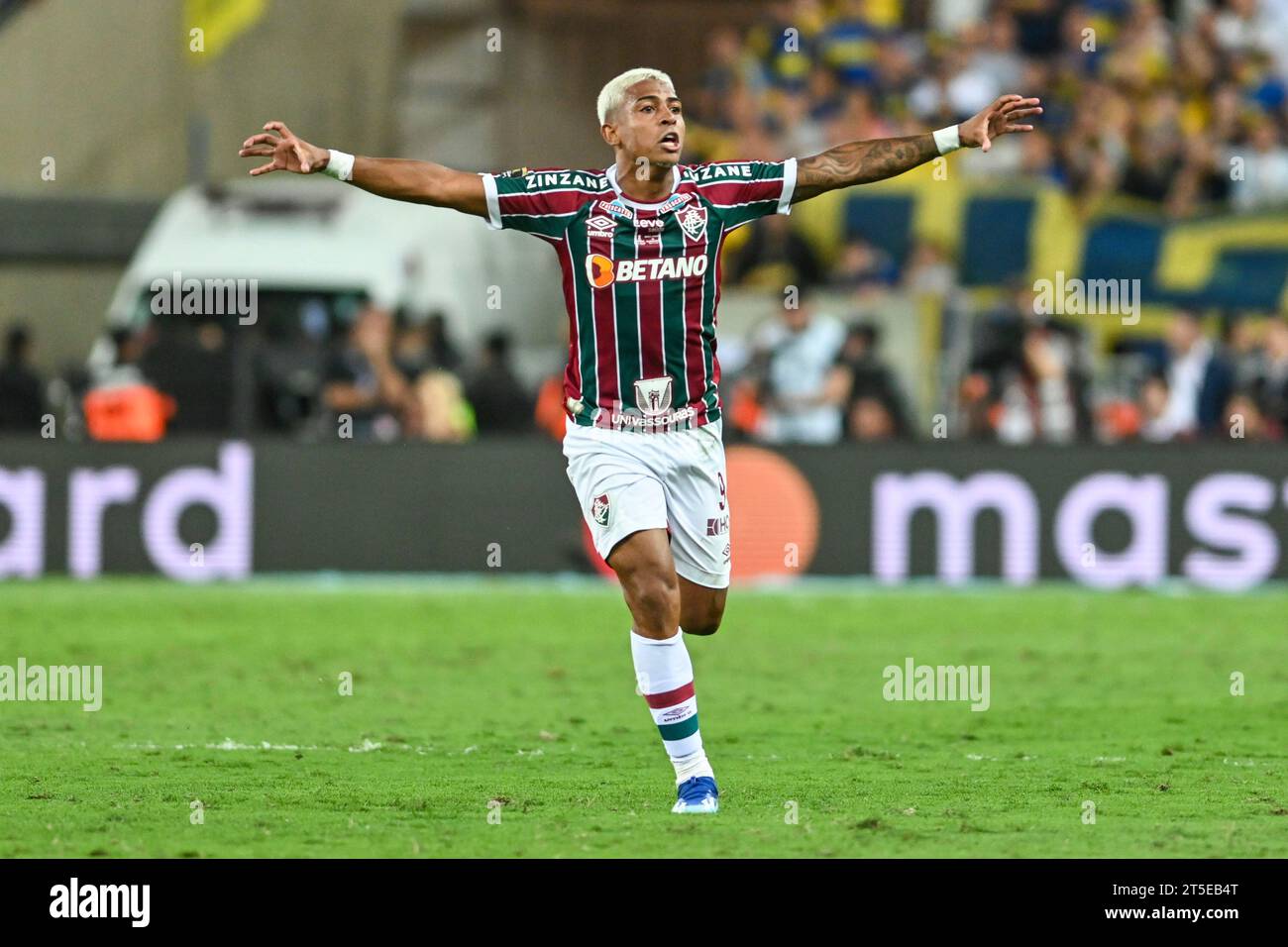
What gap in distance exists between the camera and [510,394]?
778 inches

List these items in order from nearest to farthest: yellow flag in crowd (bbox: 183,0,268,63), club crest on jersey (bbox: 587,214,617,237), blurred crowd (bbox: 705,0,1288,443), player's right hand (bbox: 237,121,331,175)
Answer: player's right hand (bbox: 237,121,331,175), club crest on jersey (bbox: 587,214,617,237), blurred crowd (bbox: 705,0,1288,443), yellow flag in crowd (bbox: 183,0,268,63)

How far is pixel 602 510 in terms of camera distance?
861cm

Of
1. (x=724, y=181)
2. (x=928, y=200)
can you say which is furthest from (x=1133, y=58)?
(x=724, y=181)

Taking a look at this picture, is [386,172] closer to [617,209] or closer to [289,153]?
[289,153]

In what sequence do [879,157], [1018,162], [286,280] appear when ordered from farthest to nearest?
[1018,162] < [286,280] < [879,157]

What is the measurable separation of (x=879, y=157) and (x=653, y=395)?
1.28m

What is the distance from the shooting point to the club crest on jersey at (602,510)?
857 centimetres


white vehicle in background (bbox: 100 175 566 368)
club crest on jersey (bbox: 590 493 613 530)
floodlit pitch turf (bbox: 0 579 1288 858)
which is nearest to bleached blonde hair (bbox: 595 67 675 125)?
club crest on jersey (bbox: 590 493 613 530)

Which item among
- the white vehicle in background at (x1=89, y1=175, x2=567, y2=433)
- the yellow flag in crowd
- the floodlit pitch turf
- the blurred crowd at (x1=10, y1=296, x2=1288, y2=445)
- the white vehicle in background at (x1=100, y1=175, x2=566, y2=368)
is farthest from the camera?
the yellow flag in crowd

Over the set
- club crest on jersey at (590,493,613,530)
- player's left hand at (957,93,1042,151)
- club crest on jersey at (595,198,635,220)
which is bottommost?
club crest on jersey at (590,493,613,530)

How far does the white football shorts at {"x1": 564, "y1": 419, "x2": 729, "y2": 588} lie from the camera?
8570mm

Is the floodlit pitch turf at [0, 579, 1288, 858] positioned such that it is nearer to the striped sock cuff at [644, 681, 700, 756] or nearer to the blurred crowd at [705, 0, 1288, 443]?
the striped sock cuff at [644, 681, 700, 756]

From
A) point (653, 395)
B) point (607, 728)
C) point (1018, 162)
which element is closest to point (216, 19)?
point (1018, 162)

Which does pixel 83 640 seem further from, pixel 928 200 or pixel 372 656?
pixel 928 200
